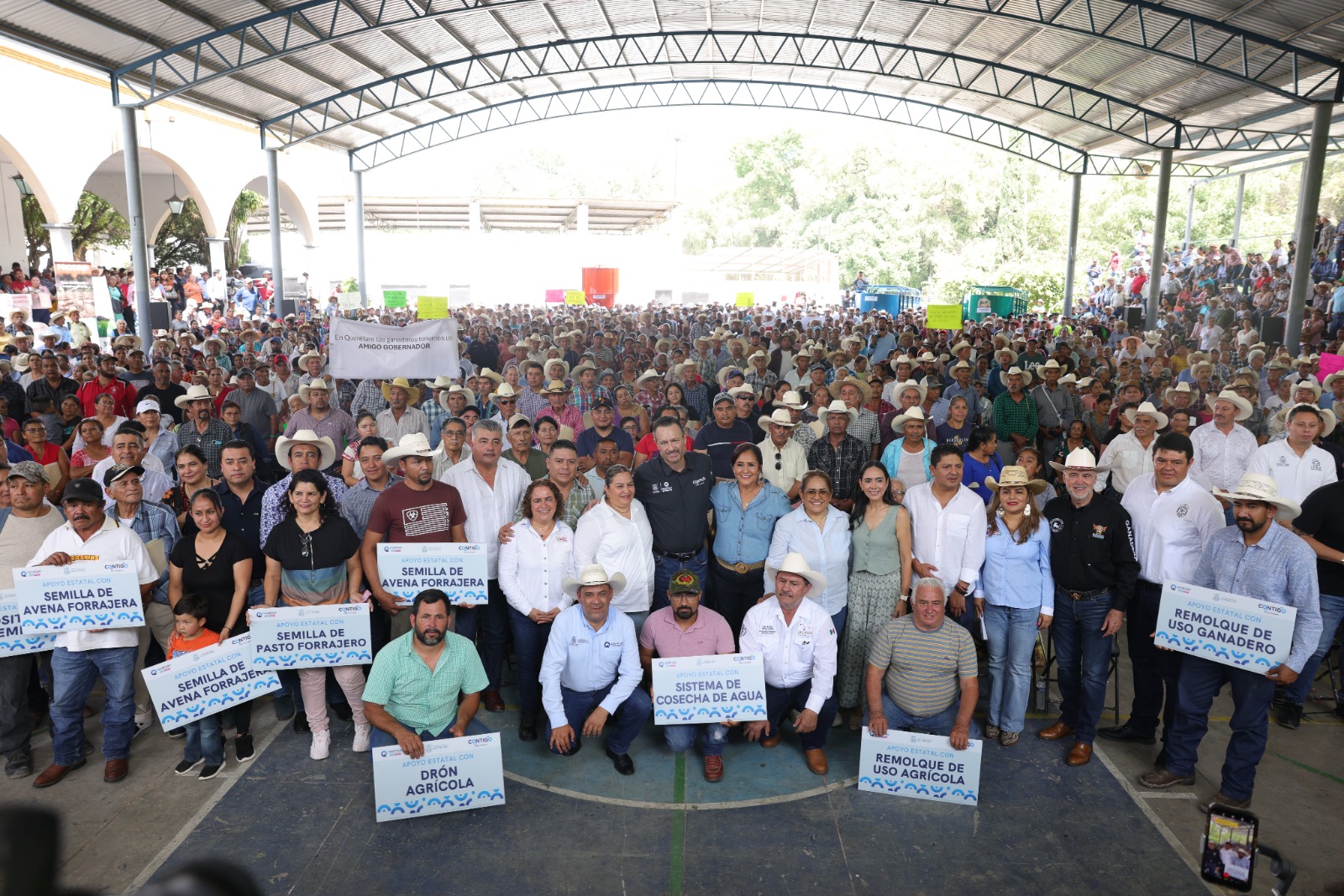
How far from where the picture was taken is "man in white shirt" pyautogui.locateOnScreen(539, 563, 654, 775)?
5445 mm

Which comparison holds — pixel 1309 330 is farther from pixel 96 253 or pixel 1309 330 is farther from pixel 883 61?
pixel 96 253

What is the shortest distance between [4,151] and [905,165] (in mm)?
47648

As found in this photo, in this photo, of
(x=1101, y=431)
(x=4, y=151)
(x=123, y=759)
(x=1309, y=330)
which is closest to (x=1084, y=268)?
(x=1309, y=330)

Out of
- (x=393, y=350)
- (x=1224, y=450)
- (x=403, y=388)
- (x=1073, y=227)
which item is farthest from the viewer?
(x=1073, y=227)

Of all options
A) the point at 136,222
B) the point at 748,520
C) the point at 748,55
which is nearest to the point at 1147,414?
the point at 748,520

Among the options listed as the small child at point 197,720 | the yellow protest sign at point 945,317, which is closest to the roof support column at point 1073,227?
the yellow protest sign at point 945,317

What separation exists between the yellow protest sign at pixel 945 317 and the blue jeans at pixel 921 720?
13.6 meters

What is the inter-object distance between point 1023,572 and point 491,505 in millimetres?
3532

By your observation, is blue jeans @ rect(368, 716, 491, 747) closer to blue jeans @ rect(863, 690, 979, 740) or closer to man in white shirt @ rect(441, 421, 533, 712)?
man in white shirt @ rect(441, 421, 533, 712)

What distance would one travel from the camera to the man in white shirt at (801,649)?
547cm

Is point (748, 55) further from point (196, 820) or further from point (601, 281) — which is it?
point (196, 820)

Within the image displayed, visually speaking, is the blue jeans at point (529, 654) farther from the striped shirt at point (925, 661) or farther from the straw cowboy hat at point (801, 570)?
the striped shirt at point (925, 661)

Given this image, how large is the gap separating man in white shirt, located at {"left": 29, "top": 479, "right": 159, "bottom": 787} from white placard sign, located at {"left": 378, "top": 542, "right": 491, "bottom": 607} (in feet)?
4.68

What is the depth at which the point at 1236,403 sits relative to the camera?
24.6 ft
